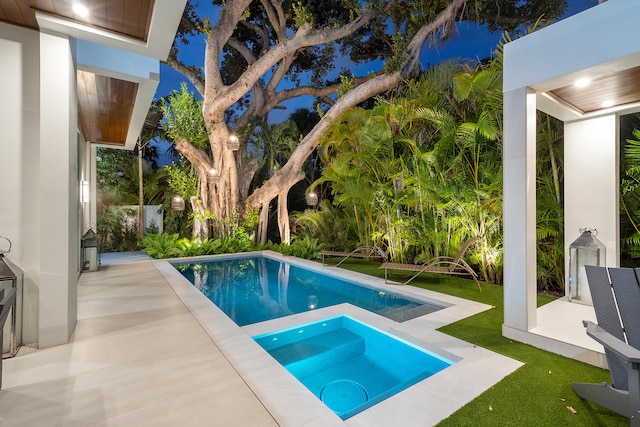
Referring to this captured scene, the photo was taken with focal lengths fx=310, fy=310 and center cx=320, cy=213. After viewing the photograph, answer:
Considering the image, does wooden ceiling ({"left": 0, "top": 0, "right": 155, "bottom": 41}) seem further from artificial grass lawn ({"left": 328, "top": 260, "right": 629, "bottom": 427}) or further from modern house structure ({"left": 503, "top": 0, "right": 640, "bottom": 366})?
artificial grass lawn ({"left": 328, "top": 260, "right": 629, "bottom": 427})

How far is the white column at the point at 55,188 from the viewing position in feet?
11.0

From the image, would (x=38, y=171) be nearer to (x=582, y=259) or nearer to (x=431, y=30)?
(x=582, y=259)

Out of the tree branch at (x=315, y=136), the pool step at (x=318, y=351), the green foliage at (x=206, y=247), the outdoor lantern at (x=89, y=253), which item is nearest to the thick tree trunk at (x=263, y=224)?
the tree branch at (x=315, y=136)

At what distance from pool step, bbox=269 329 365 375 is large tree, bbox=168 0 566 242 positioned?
8.63 m

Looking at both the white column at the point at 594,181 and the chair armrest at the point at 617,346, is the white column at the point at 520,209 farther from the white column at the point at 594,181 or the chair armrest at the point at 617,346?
the white column at the point at 594,181

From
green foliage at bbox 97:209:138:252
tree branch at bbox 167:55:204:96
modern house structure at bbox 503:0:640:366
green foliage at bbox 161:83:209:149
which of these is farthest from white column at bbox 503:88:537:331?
green foliage at bbox 97:209:138:252

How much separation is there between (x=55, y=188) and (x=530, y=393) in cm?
509

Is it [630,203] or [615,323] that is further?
[630,203]

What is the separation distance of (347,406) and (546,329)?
2543mm

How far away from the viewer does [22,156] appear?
134 inches

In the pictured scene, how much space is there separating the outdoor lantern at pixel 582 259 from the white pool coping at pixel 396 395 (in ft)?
4.47

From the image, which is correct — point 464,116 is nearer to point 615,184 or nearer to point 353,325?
point 615,184

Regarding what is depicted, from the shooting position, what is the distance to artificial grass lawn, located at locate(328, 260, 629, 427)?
2256mm

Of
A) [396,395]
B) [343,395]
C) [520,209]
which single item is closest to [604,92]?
[520,209]
